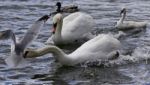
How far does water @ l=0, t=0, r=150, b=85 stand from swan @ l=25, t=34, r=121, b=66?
0.17 metres

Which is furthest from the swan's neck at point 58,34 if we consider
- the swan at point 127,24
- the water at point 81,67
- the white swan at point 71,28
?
the swan at point 127,24

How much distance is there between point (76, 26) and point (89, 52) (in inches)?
113

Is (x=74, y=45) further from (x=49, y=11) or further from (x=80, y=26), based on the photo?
(x=49, y=11)

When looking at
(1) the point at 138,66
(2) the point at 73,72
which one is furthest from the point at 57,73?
(1) the point at 138,66

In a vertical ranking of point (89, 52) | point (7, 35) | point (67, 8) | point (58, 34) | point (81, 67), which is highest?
point (7, 35)

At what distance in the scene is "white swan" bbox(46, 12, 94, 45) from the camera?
14.2 metres

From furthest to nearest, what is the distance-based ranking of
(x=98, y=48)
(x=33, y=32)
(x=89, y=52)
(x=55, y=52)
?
(x=98, y=48), (x=89, y=52), (x=55, y=52), (x=33, y=32)

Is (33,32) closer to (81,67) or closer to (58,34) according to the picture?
(81,67)

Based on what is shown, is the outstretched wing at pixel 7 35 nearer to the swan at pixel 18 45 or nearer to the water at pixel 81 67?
the swan at pixel 18 45

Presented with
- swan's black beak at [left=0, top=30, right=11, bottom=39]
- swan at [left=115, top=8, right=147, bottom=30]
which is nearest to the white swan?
swan at [left=115, top=8, right=147, bottom=30]

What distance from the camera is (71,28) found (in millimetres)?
14781

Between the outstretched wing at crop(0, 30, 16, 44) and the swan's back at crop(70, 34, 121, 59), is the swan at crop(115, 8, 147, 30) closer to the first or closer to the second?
the swan's back at crop(70, 34, 121, 59)

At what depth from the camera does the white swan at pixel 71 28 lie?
560 inches

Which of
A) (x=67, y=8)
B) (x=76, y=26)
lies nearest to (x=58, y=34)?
(x=76, y=26)
